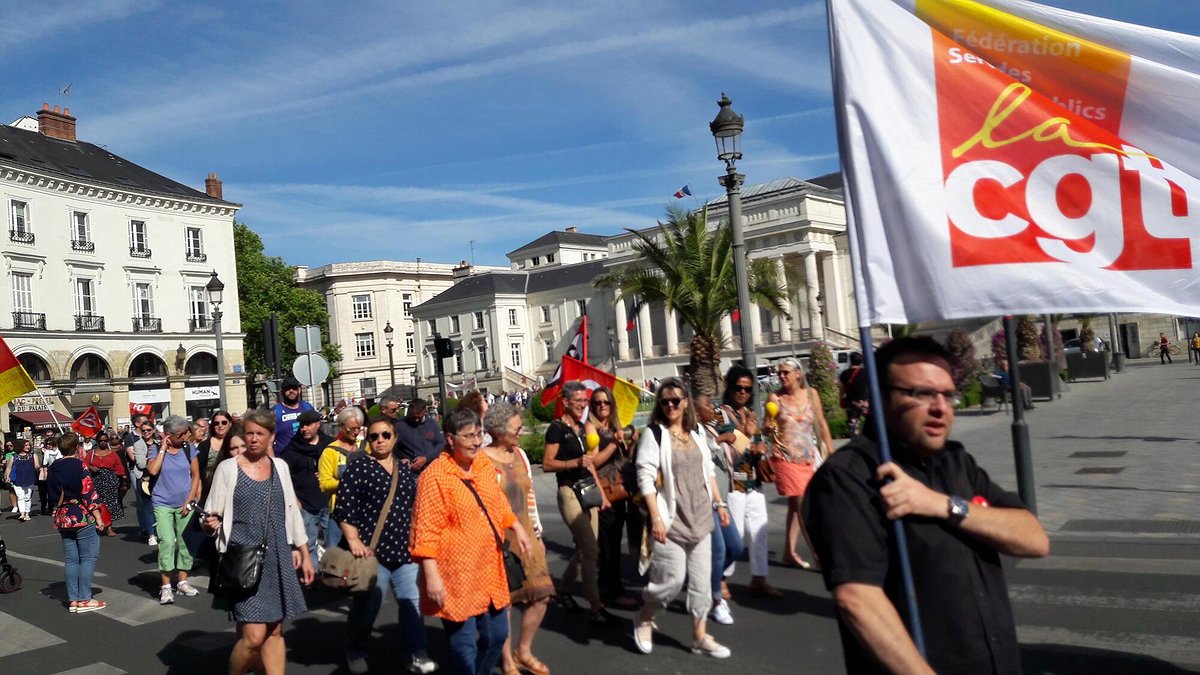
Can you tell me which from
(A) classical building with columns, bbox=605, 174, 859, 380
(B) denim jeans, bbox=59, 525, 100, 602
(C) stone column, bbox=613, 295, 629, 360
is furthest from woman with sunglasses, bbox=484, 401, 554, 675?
(C) stone column, bbox=613, 295, 629, 360

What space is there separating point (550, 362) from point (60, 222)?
41092 mm

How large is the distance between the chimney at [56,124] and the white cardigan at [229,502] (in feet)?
171

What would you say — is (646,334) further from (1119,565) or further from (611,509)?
(1119,565)

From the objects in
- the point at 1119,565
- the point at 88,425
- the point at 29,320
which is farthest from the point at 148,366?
the point at 1119,565

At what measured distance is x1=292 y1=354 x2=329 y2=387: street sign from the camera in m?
14.8

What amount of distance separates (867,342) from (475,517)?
119 inches

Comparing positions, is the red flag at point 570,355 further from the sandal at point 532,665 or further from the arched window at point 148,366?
the arched window at point 148,366

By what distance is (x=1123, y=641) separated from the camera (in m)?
6.00

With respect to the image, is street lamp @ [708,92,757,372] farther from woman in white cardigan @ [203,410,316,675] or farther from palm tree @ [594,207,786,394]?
palm tree @ [594,207,786,394]

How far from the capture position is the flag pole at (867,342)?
244 cm

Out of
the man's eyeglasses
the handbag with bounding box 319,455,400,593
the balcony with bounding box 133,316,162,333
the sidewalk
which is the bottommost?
the sidewalk

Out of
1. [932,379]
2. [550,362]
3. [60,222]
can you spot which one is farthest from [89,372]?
[932,379]

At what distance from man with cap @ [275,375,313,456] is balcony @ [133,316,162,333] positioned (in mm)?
42807

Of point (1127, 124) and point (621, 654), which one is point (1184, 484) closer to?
point (621, 654)
